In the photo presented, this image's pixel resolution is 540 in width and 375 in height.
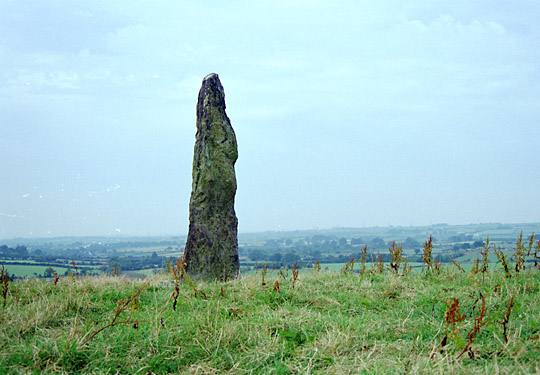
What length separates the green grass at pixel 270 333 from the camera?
359cm

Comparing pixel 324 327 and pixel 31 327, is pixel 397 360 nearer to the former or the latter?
pixel 324 327

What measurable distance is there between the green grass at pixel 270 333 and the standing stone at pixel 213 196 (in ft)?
5.51

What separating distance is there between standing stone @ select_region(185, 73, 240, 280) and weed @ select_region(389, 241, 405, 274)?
297cm

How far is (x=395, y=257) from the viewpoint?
305 inches

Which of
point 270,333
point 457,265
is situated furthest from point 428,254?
point 270,333

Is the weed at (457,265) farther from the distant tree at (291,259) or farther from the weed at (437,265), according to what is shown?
the distant tree at (291,259)

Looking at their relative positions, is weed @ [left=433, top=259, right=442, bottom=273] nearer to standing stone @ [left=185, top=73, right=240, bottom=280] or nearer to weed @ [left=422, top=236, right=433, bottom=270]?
weed @ [left=422, top=236, right=433, bottom=270]

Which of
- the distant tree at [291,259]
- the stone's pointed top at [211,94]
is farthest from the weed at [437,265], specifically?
the stone's pointed top at [211,94]

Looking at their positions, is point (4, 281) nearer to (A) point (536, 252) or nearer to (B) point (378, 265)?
(B) point (378, 265)

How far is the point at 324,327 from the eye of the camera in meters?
4.48

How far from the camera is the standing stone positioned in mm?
7883

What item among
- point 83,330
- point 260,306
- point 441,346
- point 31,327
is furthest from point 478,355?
point 31,327

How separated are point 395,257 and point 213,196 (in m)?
3.66

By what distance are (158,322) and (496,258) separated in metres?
5.84
